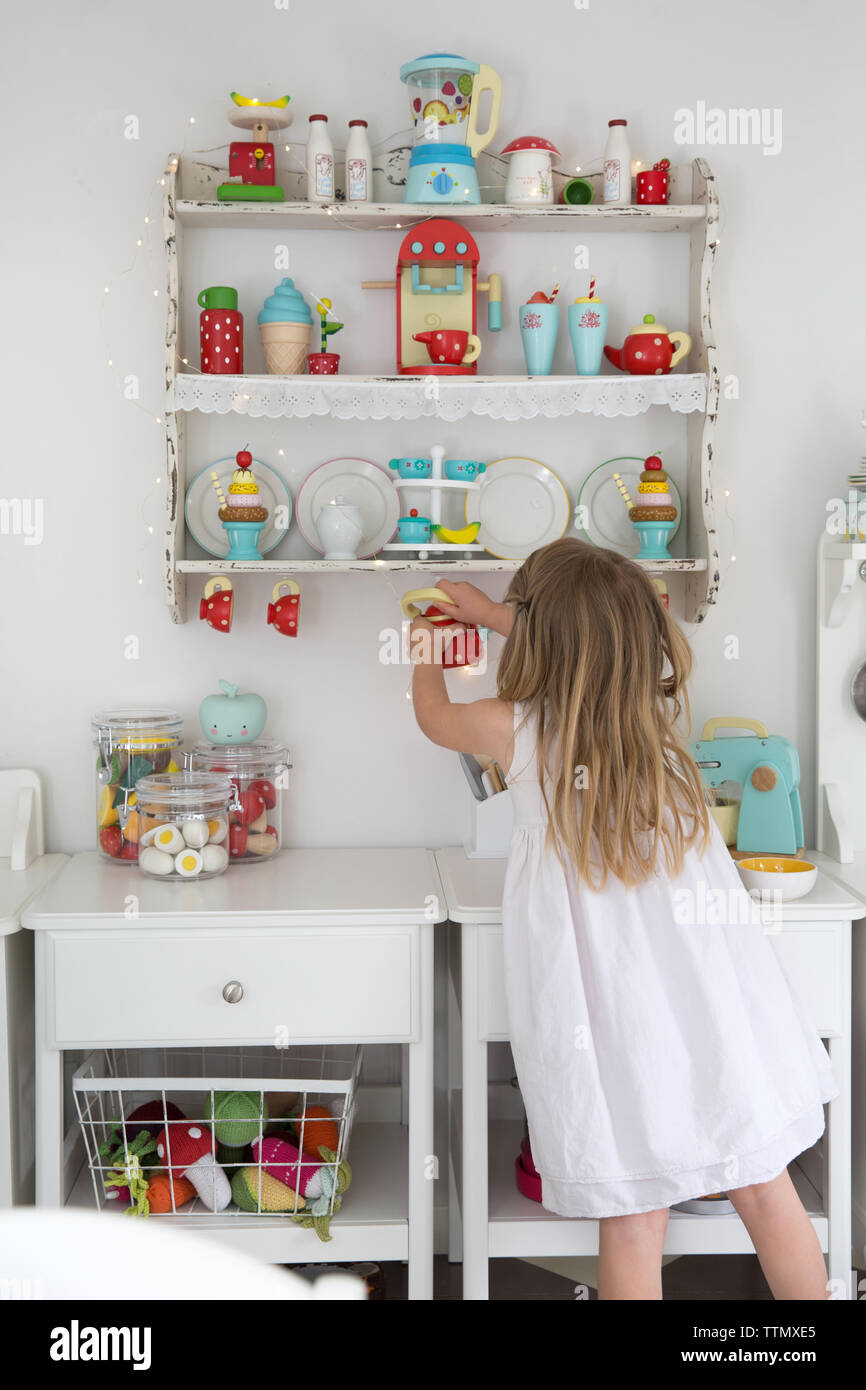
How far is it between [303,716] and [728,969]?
891mm

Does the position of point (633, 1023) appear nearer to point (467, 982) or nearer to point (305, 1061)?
point (467, 982)

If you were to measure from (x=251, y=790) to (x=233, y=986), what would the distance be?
381 mm

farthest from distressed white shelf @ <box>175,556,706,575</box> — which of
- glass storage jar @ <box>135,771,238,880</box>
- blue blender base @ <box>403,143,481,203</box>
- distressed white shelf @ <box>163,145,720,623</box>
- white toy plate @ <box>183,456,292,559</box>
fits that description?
blue blender base @ <box>403,143,481,203</box>

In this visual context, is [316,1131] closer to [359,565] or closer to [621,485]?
[359,565]

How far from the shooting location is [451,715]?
5.79 feet

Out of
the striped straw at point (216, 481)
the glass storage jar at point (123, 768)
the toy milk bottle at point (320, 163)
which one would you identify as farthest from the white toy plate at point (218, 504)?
the toy milk bottle at point (320, 163)

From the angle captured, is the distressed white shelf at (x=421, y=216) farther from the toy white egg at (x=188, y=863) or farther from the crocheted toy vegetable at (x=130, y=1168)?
the crocheted toy vegetable at (x=130, y=1168)

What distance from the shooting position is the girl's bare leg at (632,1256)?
1.60 m

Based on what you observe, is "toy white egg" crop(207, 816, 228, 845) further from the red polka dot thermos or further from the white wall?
the red polka dot thermos

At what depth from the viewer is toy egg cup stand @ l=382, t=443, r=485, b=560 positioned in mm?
2002

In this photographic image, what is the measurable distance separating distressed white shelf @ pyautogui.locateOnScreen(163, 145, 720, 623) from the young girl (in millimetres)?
414

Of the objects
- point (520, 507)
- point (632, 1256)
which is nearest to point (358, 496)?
point (520, 507)
